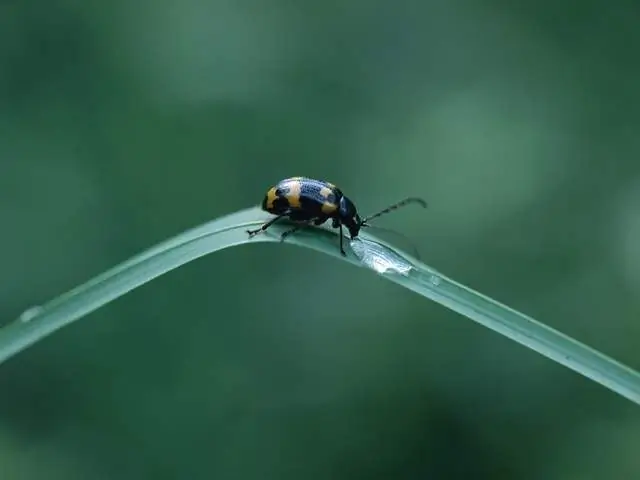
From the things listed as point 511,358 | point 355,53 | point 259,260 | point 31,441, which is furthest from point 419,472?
point 355,53

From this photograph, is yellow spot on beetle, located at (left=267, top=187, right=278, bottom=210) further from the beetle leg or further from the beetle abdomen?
the beetle leg

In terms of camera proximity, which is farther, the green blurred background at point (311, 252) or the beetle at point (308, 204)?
the green blurred background at point (311, 252)

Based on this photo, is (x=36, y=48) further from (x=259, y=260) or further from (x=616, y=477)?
(x=616, y=477)

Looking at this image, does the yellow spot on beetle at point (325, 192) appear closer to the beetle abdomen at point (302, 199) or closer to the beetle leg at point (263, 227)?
the beetle abdomen at point (302, 199)

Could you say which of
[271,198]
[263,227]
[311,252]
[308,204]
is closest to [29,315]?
[263,227]

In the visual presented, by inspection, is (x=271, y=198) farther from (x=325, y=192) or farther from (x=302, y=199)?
(x=325, y=192)

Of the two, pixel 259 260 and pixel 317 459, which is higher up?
pixel 259 260

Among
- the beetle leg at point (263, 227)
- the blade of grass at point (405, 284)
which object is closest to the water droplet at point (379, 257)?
the blade of grass at point (405, 284)
